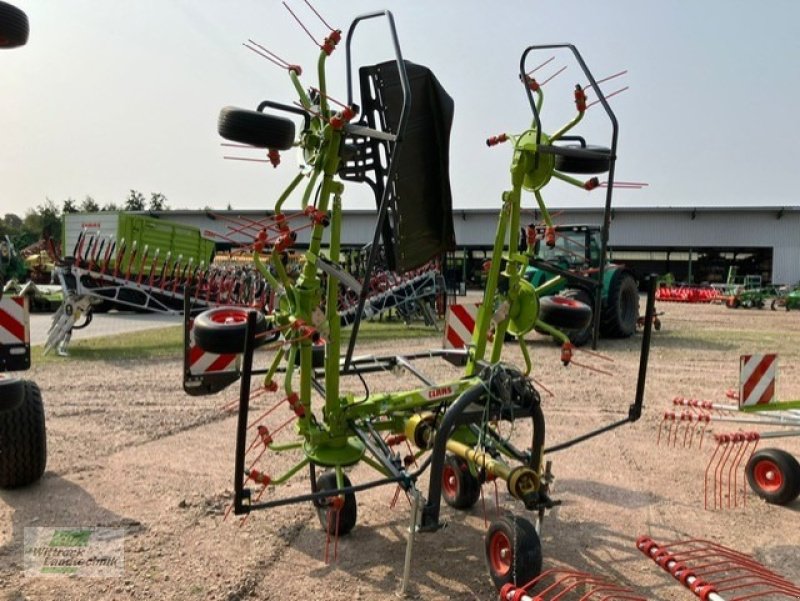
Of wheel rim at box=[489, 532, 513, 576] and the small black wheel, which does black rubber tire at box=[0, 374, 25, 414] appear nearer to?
wheel rim at box=[489, 532, 513, 576]

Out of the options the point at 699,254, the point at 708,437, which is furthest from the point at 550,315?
the point at 699,254

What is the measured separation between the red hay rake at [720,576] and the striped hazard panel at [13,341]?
3562 mm

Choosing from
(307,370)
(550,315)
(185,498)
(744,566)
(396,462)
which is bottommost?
(185,498)

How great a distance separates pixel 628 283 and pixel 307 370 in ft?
34.6

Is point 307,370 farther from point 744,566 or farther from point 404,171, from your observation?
point 744,566

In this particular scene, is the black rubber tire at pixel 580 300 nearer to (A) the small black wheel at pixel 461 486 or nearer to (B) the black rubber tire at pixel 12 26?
(A) the small black wheel at pixel 461 486

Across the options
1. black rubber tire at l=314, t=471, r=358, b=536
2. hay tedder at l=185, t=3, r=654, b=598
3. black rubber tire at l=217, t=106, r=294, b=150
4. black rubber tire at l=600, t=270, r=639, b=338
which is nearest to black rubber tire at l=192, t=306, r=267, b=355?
hay tedder at l=185, t=3, r=654, b=598

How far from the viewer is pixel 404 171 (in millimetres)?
3455

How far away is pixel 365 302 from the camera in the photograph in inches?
124

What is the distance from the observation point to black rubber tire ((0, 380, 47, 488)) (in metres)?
4.19

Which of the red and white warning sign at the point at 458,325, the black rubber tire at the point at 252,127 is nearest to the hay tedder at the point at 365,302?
the black rubber tire at the point at 252,127

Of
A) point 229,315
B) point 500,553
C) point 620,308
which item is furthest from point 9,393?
point 620,308

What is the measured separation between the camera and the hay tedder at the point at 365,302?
3023 mm

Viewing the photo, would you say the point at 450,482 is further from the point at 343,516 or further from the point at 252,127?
the point at 252,127
